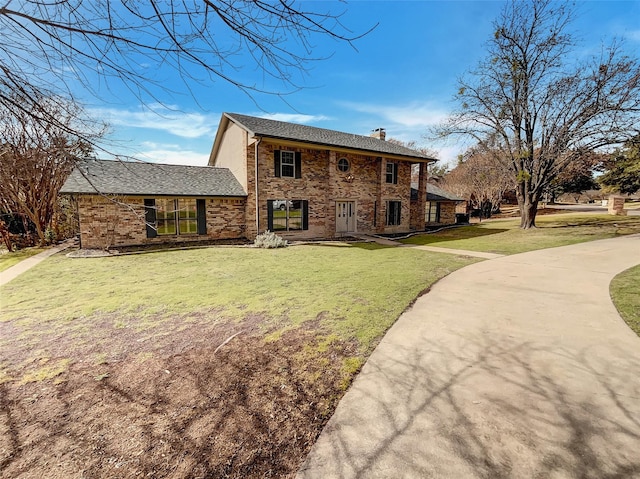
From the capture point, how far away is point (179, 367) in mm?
3590

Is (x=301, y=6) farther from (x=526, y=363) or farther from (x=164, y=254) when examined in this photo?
(x=164, y=254)

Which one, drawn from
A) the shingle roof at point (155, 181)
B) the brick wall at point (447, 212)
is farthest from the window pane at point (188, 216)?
the brick wall at point (447, 212)

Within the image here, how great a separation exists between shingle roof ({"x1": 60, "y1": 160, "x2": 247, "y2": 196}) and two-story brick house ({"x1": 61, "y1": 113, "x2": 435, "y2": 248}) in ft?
0.14

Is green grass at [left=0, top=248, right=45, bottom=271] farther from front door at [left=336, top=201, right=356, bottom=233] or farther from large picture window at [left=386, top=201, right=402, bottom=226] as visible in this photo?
large picture window at [left=386, top=201, right=402, bottom=226]

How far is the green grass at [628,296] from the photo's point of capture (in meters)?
4.79

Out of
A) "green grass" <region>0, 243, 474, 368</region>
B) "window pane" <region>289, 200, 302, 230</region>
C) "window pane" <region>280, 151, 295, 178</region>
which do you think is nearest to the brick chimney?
"window pane" <region>280, 151, 295, 178</region>

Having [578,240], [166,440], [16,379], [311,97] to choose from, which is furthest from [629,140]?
[16,379]

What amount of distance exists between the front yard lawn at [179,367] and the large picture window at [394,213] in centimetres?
1297

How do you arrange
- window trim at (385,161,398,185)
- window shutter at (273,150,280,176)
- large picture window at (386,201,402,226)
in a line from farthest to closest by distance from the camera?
1. large picture window at (386,201,402,226)
2. window trim at (385,161,398,185)
3. window shutter at (273,150,280,176)

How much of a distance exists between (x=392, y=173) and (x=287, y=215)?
28.3 feet

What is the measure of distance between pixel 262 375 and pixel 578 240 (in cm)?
1794

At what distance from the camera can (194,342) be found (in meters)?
4.28

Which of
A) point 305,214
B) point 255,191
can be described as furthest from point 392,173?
point 255,191

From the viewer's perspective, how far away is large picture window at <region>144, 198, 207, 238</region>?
14.3m
